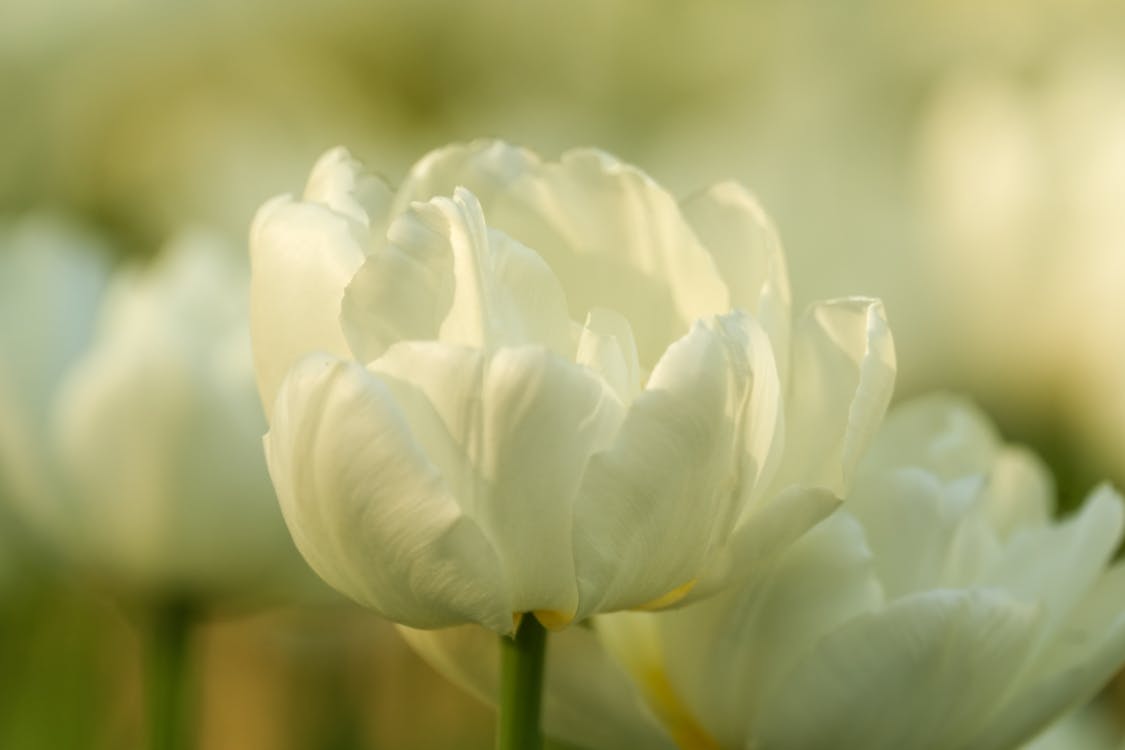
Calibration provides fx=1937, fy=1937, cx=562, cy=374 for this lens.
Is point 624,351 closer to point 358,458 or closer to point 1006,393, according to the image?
point 358,458

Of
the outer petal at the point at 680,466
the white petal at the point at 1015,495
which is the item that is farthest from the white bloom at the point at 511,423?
the white petal at the point at 1015,495

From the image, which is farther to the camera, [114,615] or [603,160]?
[114,615]

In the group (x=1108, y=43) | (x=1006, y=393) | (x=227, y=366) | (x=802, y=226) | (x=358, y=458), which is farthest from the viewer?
(x=1108, y=43)

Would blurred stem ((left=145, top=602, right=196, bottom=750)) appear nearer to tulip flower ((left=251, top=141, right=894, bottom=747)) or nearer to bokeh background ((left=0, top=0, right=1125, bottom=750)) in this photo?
bokeh background ((left=0, top=0, right=1125, bottom=750))

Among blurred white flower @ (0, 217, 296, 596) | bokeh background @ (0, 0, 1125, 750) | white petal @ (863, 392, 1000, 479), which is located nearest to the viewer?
white petal @ (863, 392, 1000, 479)

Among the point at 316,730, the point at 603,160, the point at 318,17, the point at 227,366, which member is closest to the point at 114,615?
the point at 316,730

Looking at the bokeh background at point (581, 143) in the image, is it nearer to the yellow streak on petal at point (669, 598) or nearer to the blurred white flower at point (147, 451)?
the blurred white flower at point (147, 451)

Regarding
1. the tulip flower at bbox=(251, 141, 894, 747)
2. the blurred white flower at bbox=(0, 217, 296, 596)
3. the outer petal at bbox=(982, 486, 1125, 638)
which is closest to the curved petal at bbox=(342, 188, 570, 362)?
the tulip flower at bbox=(251, 141, 894, 747)
